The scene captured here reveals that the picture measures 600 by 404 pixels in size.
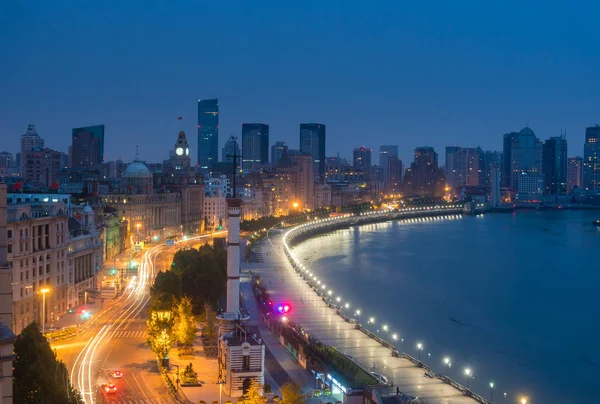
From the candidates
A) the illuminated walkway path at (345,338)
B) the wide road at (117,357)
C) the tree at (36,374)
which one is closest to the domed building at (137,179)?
the illuminated walkway path at (345,338)

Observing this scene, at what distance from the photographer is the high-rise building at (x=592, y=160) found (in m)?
120

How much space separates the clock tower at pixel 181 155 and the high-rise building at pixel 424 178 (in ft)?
213

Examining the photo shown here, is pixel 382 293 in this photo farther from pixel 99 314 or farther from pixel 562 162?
pixel 562 162

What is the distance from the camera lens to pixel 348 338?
535 inches

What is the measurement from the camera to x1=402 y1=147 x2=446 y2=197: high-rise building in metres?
107

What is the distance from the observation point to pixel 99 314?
14.5 meters

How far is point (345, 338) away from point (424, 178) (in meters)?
95.4

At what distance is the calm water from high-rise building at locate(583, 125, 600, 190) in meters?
83.1

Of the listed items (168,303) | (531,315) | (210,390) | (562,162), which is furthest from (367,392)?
(562,162)

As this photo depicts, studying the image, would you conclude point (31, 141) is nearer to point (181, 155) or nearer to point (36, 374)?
point (181, 155)

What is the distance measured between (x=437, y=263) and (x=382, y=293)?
8872mm

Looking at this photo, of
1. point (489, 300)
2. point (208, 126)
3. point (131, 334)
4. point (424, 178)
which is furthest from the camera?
point (424, 178)

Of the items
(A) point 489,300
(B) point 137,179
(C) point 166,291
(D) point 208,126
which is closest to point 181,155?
(B) point 137,179

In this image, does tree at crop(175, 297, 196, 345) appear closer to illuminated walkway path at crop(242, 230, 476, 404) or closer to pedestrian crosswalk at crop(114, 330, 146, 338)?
pedestrian crosswalk at crop(114, 330, 146, 338)
